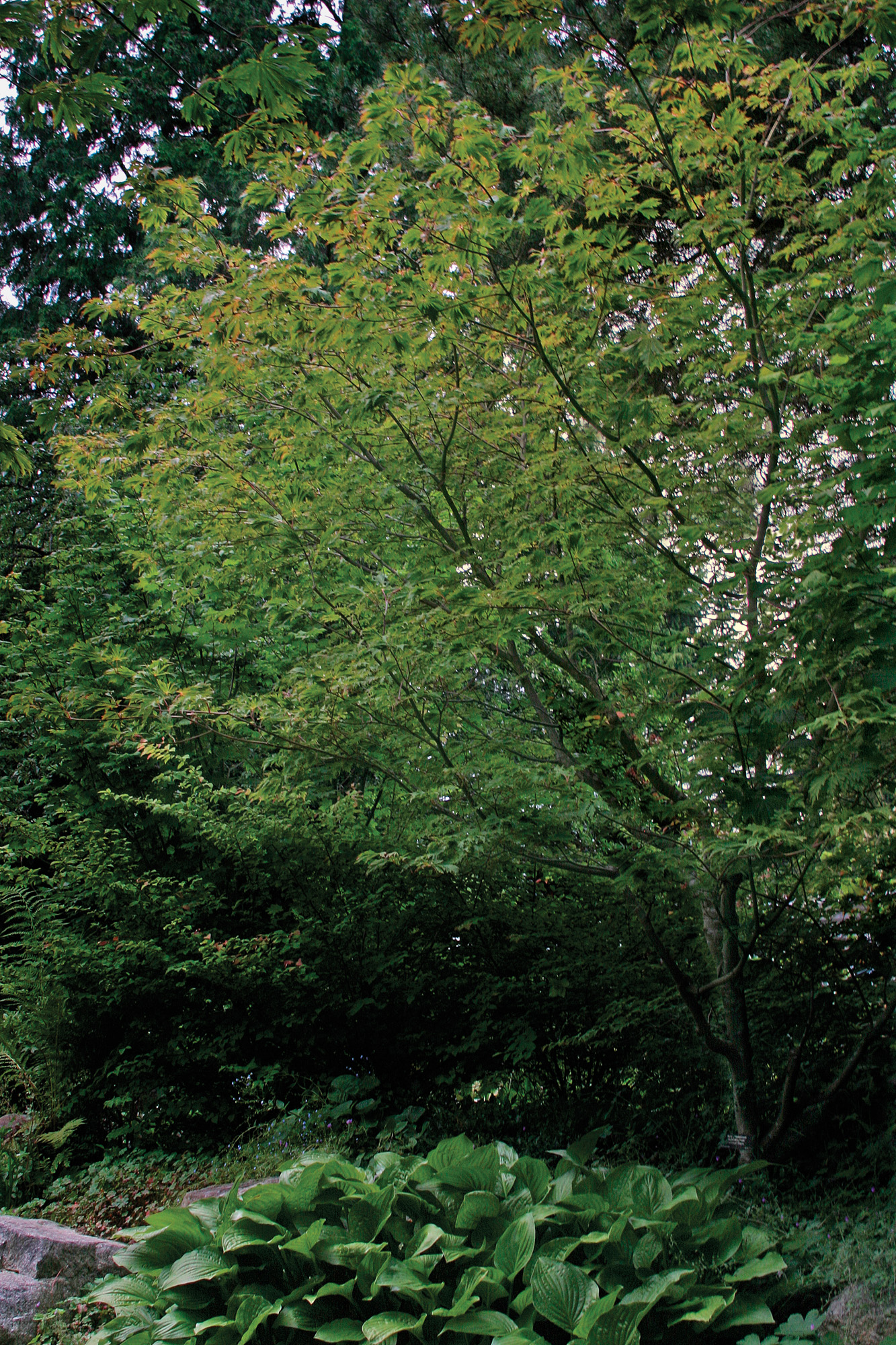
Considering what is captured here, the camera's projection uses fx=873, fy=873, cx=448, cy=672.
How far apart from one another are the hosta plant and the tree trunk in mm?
465

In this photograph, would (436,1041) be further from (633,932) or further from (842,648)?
(842,648)

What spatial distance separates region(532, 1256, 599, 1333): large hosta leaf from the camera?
2.21 m

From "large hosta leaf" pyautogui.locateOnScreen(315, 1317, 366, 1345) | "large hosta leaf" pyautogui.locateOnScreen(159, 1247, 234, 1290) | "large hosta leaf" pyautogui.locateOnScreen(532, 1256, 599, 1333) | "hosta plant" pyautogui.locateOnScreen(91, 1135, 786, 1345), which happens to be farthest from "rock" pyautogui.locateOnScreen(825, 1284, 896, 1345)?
"large hosta leaf" pyautogui.locateOnScreen(159, 1247, 234, 1290)

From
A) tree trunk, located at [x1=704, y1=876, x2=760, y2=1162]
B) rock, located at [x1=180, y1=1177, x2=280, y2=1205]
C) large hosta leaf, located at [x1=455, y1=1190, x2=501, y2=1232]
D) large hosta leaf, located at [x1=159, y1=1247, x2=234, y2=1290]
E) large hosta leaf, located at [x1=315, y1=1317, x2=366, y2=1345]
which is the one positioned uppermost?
tree trunk, located at [x1=704, y1=876, x2=760, y2=1162]

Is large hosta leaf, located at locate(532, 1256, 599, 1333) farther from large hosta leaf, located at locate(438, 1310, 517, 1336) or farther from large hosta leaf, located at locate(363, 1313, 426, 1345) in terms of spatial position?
large hosta leaf, located at locate(363, 1313, 426, 1345)

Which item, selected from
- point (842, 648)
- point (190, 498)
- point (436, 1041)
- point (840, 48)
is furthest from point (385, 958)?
point (840, 48)

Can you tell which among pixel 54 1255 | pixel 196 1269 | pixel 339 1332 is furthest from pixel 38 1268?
pixel 339 1332

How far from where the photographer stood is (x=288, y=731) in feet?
10.8

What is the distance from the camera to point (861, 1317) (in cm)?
229

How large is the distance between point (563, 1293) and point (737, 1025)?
1.47 metres

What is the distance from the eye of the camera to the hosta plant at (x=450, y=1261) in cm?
227

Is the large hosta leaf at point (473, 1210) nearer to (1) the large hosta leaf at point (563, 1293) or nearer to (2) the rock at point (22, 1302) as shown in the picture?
(1) the large hosta leaf at point (563, 1293)

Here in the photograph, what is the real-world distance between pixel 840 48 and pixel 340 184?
3.48 metres

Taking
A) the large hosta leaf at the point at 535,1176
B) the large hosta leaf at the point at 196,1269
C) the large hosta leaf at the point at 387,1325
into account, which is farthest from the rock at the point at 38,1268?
the large hosta leaf at the point at 535,1176
